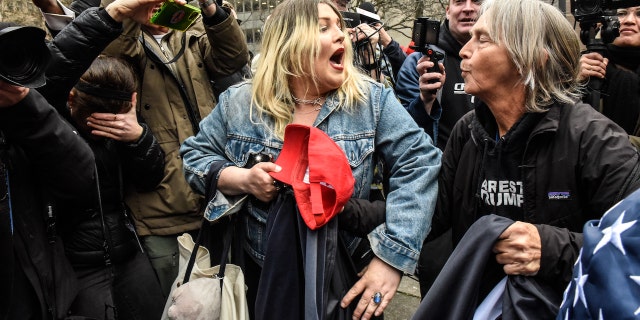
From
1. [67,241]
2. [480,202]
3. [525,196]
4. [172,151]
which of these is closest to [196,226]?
[172,151]

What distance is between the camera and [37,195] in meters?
1.99

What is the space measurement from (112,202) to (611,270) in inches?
83.5

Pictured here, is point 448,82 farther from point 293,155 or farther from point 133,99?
point 133,99

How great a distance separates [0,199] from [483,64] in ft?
5.45

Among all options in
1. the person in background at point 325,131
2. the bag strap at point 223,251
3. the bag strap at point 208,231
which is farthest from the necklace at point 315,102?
the bag strap at point 223,251

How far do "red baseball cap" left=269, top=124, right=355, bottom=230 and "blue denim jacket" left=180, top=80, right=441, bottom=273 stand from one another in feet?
0.45

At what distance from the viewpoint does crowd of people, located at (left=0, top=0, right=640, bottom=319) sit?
156 cm

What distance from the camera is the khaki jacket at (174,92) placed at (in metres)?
2.56

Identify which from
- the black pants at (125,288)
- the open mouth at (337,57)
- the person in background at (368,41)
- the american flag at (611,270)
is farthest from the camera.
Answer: the person in background at (368,41)

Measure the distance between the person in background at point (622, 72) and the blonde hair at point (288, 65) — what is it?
4.40ft

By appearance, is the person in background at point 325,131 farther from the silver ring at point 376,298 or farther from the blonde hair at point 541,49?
the blonde hair at point 541,49

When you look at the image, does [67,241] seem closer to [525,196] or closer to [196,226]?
[196,226]

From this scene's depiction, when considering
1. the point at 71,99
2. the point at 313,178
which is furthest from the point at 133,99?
the point at 313,178

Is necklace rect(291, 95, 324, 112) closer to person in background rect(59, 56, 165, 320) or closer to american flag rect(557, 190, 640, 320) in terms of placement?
person in background rect(59, 56, 165, 320)
